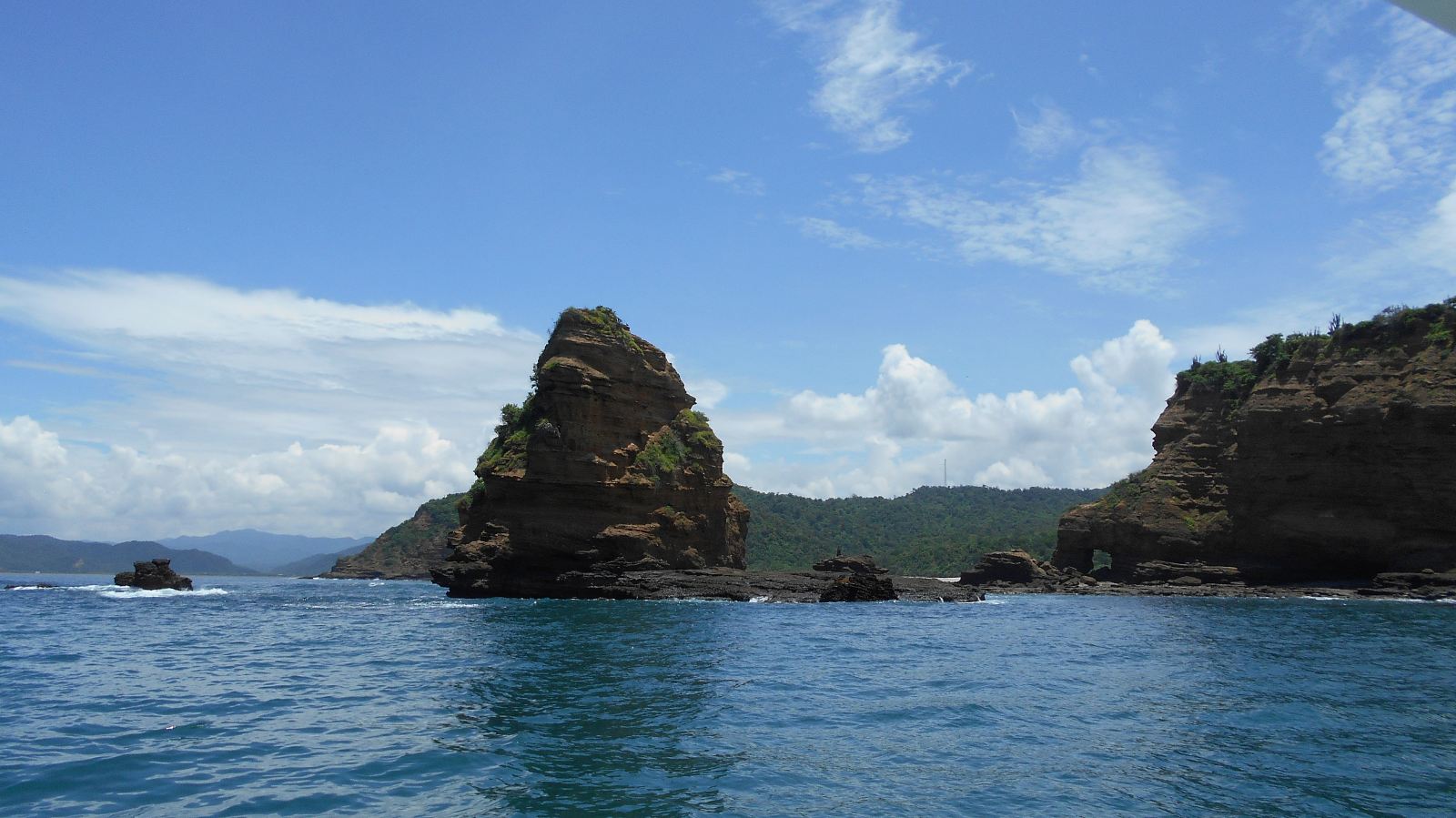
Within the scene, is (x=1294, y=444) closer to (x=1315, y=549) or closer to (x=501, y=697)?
(x=1315, y=549)

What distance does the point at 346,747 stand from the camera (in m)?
14.4

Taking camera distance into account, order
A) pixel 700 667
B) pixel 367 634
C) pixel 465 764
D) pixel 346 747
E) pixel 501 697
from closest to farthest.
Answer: pixel 465 764
pixel 346 747
pixel 501 697
pixel 700 667
pixel 367 634

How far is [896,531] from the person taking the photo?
171 m

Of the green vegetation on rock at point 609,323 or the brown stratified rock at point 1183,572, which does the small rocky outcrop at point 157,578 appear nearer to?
the green vegetation on rock at point 609,323

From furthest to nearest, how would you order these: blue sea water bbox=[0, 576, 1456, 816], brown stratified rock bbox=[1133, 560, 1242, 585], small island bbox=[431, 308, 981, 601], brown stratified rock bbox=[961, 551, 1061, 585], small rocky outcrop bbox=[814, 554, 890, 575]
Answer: brown stratified rock bbox=[961, 551, 1061, 585]
brown stratified rock bbox=[1133, 560, 1242, 585]
small rocky outcrop bbox=[814, 554, 890, 575]
small island bbox=[431, 308, 981, 601]
blue sea water bbox=[0, 576, 1456, 816]

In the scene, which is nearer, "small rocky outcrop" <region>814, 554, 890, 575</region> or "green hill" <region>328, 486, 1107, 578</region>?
"small rocky outcrop" <region>814, 554, 890, 575</region>

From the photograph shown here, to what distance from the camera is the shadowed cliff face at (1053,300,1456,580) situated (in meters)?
65.2

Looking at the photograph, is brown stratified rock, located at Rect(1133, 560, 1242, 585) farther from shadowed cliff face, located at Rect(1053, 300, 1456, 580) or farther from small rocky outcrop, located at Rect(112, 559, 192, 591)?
small rocky outcrop, located at Rect(112, 559, 192, 591)

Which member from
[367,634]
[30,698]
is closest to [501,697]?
[30,698]

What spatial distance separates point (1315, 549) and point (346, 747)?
75040 millimetres

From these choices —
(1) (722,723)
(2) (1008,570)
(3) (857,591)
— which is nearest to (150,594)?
(3) (857,591)

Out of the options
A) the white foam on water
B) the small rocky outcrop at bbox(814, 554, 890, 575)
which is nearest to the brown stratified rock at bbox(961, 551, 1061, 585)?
the small rocky outcrop at bbox(814, 554, 890, 575)

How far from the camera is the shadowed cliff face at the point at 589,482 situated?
5638 centimetres

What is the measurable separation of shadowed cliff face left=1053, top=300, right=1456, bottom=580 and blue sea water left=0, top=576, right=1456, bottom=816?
38.2 meters
